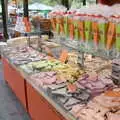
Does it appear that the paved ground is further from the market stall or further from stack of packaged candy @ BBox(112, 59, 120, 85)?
stack of packaged candy @ BBox(112, 59, 120, 85)

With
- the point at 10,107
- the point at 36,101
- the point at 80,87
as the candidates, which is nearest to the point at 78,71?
the point at 80,87

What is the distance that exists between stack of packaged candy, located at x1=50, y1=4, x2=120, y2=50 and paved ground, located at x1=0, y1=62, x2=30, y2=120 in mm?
1692

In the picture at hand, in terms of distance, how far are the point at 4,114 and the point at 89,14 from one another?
2301 mm

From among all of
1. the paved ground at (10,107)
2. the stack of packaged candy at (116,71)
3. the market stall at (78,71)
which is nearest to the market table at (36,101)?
→ the market stall at (78,71)

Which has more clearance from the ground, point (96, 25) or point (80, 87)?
point (96, 25)

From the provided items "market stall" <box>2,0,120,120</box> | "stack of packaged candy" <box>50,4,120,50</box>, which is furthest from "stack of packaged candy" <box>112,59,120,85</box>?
"stack of packaged candy" <box>50,4,120,50</box>

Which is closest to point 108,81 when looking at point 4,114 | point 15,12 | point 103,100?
point 103,100

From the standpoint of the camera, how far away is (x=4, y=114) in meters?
4.21

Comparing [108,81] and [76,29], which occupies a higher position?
[76,29]

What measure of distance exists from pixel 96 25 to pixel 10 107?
257 centimetres

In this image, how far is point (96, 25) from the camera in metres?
2.42

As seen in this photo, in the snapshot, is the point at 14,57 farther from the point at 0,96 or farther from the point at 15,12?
the point at 15,12

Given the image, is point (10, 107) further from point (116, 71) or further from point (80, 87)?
point (116, 71)

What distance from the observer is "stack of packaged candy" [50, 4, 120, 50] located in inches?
88.3
